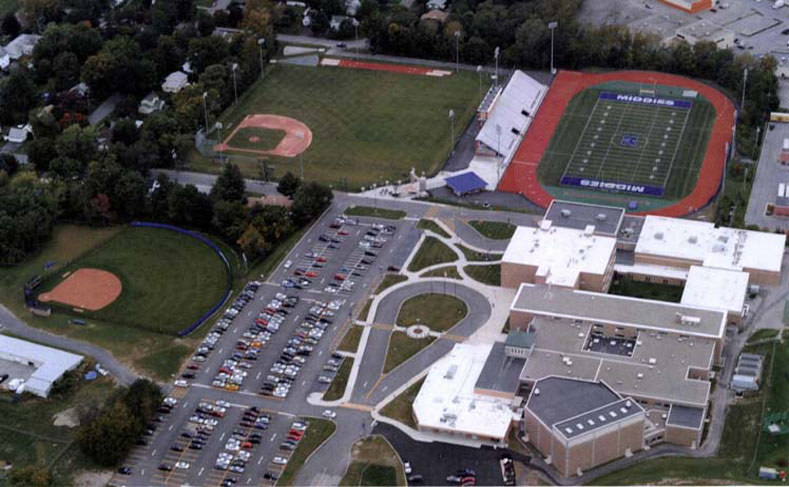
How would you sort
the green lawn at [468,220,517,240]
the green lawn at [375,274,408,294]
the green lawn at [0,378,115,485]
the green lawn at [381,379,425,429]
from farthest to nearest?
1. the green lawn at [468,220,517,240]
2. the green lawn at [375,274,408,294]
3. the green lawn at [381,379,425,429]
4. the green lawn at [0,378,115,485]

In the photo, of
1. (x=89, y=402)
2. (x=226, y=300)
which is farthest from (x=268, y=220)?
(x=89, y=402)

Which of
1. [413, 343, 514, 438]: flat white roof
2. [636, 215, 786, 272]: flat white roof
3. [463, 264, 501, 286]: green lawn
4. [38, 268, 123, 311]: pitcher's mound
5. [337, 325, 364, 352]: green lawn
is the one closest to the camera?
[413, 343, 514, 438]: flat white roof

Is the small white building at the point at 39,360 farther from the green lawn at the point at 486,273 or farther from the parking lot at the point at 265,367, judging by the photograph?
the green lawn at the point at 486,273

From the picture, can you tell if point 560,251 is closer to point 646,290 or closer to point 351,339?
point 646,290

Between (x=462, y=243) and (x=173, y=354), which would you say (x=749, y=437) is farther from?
(x=173, y=354)

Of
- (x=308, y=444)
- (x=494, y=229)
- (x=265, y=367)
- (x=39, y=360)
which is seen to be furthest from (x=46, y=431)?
(x=494, y=229)

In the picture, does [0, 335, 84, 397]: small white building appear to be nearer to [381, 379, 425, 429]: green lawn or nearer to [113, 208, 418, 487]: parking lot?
[113, 208, 418, 487]: parking lot

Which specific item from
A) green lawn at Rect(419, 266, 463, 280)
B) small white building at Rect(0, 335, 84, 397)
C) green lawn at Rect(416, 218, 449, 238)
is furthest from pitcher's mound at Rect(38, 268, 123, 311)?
green lawn at Rect(416, 218, 449, 238)
